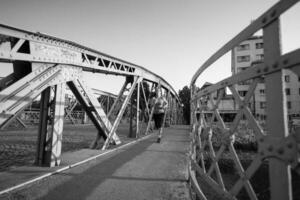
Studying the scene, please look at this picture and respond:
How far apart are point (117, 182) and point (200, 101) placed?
1880 millimetres

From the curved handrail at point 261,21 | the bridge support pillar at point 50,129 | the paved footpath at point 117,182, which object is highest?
the curved handrail at point 261,21

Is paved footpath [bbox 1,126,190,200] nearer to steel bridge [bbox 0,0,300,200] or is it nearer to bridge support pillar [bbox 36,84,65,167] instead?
steel bridge [bbox 0,0,300,200]

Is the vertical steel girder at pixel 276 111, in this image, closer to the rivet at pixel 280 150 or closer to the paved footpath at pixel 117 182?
the rivet at pixel 280 150

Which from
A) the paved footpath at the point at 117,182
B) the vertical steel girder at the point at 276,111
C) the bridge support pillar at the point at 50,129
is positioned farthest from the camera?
the bridge support pillar at the point at 50,129

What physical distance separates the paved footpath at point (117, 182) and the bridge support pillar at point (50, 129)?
21.4 inches

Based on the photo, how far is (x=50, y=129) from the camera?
405 centimetres

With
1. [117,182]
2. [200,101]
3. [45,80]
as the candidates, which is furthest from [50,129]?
[200,101]

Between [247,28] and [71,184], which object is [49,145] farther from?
[247,28]

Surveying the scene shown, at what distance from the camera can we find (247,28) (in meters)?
1.55

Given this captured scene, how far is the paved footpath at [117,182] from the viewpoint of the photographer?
2588 mm

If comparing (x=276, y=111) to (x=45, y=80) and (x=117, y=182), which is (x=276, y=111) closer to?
(x=117, y=182)

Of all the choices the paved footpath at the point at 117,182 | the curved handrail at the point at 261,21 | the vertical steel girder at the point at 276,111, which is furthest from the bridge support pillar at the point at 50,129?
the vertical steel girder at the point at 276,111

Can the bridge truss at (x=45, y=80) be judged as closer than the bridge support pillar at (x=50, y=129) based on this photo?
Yes

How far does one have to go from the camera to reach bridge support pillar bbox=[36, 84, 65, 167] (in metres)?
3.86
